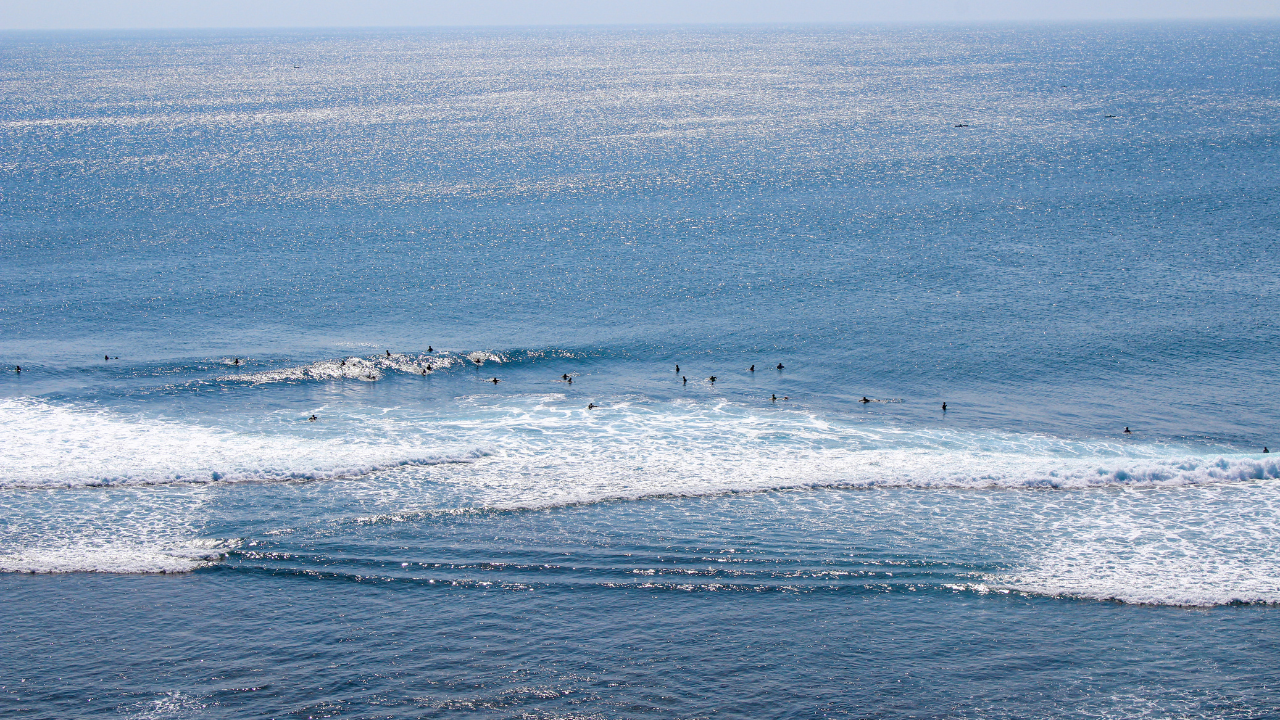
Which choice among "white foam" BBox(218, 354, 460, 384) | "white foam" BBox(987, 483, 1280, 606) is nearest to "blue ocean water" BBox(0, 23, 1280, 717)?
"white foam" BBox(987, 483, 1280, 606)

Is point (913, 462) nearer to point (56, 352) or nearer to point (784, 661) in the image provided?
point (784, 661)

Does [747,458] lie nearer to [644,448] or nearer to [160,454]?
[644,448]

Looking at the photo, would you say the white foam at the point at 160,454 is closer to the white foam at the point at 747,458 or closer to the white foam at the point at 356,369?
the white foam at the point at 747,458

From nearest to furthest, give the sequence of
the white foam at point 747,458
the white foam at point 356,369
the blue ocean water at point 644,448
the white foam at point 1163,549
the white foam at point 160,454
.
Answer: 1. the blue ocean water at point 644,448
2. the white foam at point 1163,549
3. the white foam at point 747,458
4. the white foam at point 160,454
5. the white foam at point 356,369

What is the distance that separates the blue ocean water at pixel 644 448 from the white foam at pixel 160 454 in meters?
0.29

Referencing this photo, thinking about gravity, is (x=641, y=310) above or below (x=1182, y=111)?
below

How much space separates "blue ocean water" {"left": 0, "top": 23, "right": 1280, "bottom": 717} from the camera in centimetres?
3484

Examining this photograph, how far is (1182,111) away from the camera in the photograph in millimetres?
175000

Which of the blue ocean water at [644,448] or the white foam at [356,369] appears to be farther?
the white foam at [356,369]

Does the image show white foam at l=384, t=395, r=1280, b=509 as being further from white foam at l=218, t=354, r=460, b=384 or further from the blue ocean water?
white foam at l=218, t=354, r=460, b=384

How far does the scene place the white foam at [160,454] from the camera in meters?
49.5

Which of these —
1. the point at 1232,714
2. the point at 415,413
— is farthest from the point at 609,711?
the point at 415,413

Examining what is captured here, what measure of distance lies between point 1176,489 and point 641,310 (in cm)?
4146

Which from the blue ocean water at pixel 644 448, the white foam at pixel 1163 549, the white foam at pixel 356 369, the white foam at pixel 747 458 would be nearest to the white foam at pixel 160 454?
the blue ocean water at pixel 644 448
